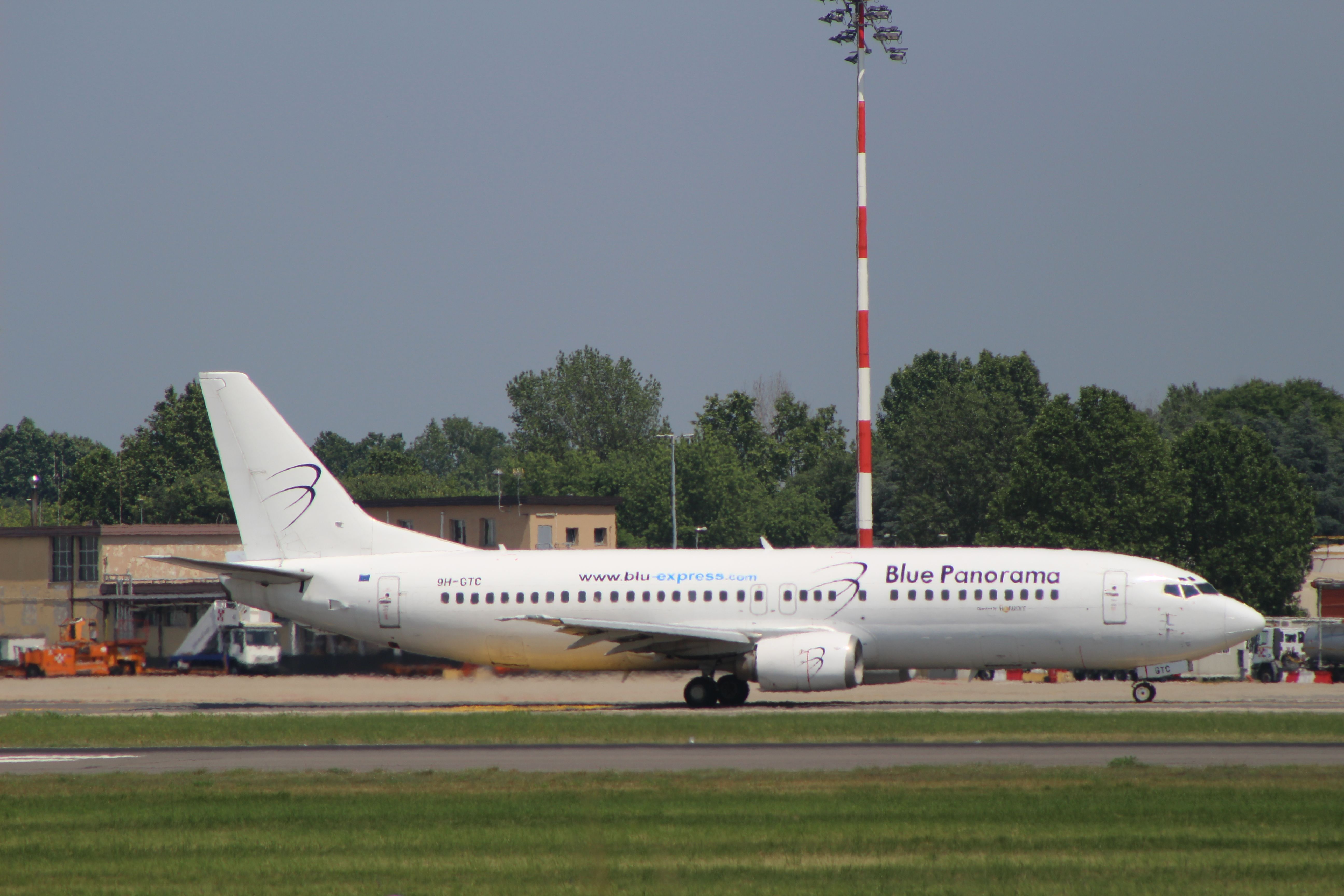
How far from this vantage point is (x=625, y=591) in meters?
37.8

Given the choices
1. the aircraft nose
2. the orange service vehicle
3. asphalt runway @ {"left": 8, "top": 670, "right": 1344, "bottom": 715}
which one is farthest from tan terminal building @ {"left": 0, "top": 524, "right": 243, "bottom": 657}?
the aircraft nose

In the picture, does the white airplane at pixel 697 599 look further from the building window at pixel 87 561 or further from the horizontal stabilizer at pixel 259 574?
the building window at pixel 87 561

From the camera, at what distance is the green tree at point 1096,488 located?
7706cm

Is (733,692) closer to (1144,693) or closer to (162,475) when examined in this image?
(1144,693)

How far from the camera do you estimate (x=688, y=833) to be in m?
17.3

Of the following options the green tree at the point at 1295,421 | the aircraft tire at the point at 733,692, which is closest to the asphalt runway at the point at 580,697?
the aircraft tire at the point at 733,692

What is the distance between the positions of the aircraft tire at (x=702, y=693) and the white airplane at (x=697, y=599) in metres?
0.04

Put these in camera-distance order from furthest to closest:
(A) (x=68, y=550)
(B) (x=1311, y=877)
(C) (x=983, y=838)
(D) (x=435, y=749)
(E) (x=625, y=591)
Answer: (A) (x=68, y=550) < (E) (x=625, y=591) < (D) (x=435, y=749) < (C) (x=983, y=838) < (B) (x=1311, y=877)

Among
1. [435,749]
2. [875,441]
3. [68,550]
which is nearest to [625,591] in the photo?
[435,749]

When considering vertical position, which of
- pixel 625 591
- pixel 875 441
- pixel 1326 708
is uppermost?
pixel 875 441

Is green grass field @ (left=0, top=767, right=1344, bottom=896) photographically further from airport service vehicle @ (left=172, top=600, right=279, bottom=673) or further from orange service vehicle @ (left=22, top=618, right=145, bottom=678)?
orange service vehicle @ (left=22, top=618, right=145, bottom=678)

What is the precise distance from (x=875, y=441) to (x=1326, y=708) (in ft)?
391

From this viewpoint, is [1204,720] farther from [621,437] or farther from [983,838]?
[621,437]

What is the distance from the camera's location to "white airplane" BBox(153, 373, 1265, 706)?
35.5 m
